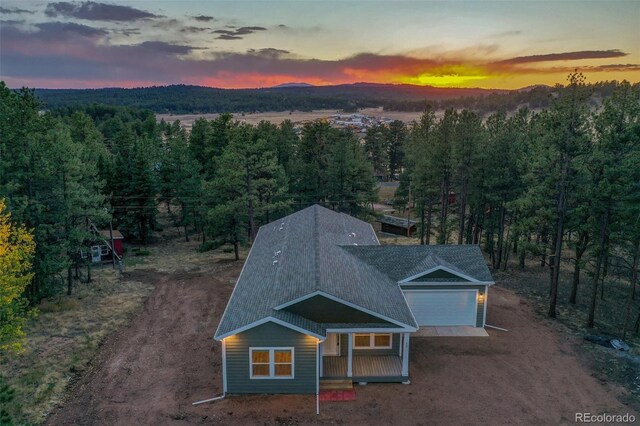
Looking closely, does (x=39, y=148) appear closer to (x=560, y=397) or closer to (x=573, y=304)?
(x=560, y=397)

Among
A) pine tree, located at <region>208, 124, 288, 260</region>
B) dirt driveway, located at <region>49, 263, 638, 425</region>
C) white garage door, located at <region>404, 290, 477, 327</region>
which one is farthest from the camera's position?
pine tree, located at <region>208, 124, 288, 260</region>

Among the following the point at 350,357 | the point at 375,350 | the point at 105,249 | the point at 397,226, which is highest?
the point at 350,357

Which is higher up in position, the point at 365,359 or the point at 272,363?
the point at 272,363

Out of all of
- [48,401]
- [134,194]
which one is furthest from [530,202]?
[134,194]

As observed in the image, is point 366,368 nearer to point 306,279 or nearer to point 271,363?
point 271,363

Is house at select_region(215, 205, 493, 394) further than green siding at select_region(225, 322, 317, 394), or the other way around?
house at select_region(215, 205, 493, 394)

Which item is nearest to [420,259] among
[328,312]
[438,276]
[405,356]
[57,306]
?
[438,276]

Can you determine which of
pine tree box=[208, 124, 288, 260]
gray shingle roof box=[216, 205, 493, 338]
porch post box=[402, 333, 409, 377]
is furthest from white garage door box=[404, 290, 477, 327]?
pine tree box=[208, 124, 288, 260]

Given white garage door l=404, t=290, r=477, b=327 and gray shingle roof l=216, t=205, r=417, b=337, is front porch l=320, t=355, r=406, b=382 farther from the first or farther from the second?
white garage door l=404, t=290, r=477, b=327
